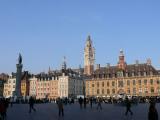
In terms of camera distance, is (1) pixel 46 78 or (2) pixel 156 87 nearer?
(2) pixel 156 87

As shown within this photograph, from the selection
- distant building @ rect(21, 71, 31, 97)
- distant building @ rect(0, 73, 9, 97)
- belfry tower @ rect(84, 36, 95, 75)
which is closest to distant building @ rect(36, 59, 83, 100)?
distant building @ rect(21, 71, 31, 97)

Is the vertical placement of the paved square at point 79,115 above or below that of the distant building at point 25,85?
below

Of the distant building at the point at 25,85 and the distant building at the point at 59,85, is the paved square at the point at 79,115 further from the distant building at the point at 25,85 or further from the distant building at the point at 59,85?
the distant building at the point at 25,85

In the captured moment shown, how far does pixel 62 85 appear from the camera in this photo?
127 m

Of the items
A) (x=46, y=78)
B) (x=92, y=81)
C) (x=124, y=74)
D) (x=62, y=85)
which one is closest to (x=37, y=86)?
(x=46, y=78)

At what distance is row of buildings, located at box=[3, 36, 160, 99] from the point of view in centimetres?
10038

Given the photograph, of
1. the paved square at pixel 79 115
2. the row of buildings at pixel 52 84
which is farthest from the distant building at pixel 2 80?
the paved square at pixel 79 115

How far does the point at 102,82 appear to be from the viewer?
357ft

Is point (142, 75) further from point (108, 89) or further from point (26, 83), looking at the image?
point (26, 83)

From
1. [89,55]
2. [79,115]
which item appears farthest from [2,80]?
[79,115]

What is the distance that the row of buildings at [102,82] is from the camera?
10038 centimetres

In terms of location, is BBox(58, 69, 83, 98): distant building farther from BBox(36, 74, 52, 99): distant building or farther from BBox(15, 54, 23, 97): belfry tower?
BBox(15, 54, 23, 97): belfry tower

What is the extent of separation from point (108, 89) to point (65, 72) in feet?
90.2

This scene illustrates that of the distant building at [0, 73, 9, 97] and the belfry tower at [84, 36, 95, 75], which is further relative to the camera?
the belfry tower at [84, 36, 95, 75]
